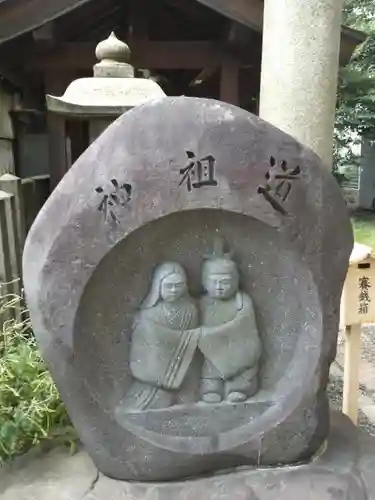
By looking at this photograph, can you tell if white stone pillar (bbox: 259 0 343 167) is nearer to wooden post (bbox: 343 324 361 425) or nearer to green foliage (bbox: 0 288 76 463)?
wooden post (bbox: 343 324 361 425)

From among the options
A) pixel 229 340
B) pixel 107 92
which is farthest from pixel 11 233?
pixel 229 340

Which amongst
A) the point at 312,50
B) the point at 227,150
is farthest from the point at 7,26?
the point at 227,150

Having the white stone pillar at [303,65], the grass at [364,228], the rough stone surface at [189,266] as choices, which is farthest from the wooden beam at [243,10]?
the grass at [364,228]

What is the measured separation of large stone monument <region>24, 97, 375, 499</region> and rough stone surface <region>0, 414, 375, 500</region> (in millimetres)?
17

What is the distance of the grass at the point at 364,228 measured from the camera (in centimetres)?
865

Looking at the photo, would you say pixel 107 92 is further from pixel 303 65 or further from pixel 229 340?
pixel 229 340

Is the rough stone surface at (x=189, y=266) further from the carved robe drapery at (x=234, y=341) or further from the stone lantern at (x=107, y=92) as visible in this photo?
the stone lantern at (x=107, y=92)

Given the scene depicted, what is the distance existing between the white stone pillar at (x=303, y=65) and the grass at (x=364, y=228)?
534cm

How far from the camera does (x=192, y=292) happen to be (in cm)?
178

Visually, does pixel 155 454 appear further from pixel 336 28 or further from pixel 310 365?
pixel 336 28

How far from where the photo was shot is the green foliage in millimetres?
1913

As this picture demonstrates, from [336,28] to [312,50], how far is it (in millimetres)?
173

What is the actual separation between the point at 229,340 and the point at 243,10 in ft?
8.12

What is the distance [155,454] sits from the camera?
1.77 metres
